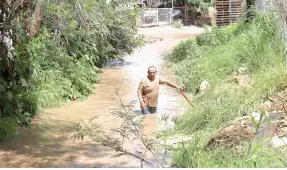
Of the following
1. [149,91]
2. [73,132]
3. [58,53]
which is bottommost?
[73,132]

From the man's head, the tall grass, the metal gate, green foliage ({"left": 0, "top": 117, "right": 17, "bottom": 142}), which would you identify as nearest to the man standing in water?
the man's head

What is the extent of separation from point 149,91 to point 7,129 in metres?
2.99

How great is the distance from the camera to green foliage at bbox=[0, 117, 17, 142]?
8.14 metres

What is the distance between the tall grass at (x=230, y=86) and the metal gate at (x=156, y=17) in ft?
66.8

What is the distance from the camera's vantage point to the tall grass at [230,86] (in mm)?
5777

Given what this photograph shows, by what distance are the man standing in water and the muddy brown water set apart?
23 centimetres

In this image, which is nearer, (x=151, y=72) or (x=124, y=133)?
(x=124, y=133)

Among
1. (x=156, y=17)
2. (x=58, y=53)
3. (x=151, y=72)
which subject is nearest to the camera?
(x=151, y=72)

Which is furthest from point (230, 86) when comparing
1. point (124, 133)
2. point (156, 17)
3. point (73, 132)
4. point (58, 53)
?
point (156, 17)

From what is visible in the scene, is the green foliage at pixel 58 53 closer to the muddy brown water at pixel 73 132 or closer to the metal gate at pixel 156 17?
the muddy brown water at pixel 73 132

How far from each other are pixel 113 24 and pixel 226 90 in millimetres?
7932

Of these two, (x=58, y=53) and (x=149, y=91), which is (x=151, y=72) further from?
(x=58, y=53)

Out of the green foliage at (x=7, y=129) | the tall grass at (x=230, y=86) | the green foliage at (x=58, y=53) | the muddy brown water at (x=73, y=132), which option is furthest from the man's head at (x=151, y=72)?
the green foliage at (x=7, y=129)

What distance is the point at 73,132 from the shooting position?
29.0 ft
